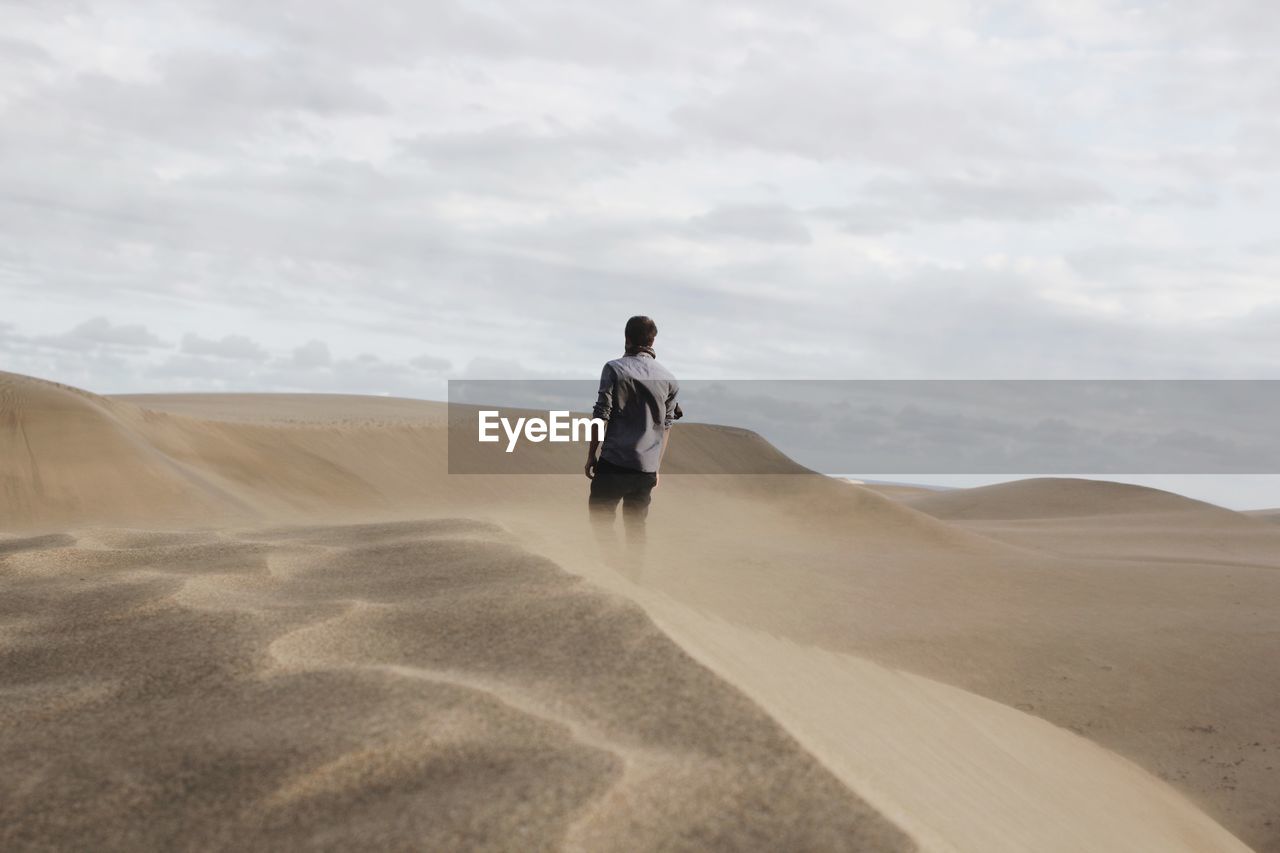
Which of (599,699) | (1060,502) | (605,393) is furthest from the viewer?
(1060,502)

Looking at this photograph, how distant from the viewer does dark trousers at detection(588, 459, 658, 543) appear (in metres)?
5.79

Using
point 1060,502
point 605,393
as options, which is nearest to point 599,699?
point 605,393

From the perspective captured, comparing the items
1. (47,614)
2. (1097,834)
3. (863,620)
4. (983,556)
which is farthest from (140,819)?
(983,556)

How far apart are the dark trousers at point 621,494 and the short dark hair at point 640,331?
71 cm

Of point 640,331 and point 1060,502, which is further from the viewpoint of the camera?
point 1060,502

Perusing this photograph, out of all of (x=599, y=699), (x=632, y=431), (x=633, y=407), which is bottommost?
(x=599, y=699)

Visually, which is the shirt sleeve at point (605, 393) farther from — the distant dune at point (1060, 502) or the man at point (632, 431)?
the distant dune at point (1060, 502)

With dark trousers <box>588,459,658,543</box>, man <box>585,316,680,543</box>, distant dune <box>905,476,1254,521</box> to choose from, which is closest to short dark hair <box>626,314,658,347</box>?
man <box>585,316,680,543</box>

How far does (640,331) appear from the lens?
5.79 metres

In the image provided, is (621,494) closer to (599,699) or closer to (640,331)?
(640,331)

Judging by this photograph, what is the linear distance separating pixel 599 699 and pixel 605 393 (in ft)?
10.6

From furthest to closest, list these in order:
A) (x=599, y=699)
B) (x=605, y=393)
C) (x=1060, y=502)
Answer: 1. (x=1060, y=502)
2. (x=605, y=393)
3. (x=599, y=699)

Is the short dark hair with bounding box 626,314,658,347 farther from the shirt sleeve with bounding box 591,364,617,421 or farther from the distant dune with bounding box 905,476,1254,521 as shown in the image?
the distant dune with bounding box 905,476,1254,521

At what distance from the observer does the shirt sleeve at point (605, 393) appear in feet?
18.5
